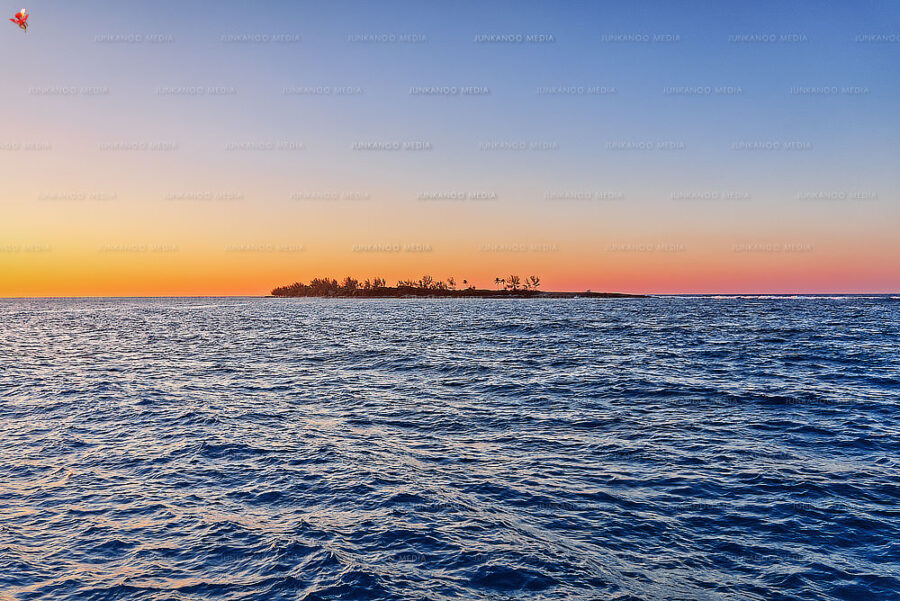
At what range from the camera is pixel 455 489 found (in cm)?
1348

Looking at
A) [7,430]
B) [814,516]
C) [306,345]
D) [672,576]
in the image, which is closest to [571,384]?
[814,516]

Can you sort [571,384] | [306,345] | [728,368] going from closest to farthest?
[571,384], [728,368], [306,345]

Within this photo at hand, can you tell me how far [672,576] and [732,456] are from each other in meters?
8.26

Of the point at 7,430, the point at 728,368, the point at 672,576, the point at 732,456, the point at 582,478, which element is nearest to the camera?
the point at 672,576

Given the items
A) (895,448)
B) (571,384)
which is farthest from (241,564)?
(571,384)

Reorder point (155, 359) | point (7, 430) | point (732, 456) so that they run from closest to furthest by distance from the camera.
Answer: point (732, 456) → point (7, 430) → point (155, 359)

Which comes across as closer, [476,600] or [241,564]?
[476,600]

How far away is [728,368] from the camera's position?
112 feet

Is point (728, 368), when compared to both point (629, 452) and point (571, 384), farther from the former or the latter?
point (629, 452)

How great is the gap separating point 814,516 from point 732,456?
14.1ft

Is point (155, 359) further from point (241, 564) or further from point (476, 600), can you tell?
point (476, 600)

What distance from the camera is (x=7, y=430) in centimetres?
1988

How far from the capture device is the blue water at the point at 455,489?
9.30 m

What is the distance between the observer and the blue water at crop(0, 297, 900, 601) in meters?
9.30
